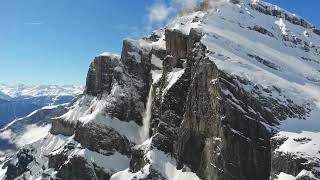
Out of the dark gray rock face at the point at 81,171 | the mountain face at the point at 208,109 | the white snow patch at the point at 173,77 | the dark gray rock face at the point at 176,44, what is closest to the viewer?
the mountain face at the point at 208,109

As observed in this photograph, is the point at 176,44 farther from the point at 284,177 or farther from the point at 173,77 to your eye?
the point at 284,177

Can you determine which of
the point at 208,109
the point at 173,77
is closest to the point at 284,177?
the point at 208,109

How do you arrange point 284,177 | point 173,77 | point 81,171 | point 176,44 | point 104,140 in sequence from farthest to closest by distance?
point 104,140 < point 81,171 < point 176,44 < point 173,77 < point 284,177

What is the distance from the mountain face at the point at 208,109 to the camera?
122m

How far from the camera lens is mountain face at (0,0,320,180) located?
122m

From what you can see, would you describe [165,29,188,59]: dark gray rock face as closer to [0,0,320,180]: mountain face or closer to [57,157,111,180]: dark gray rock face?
[0,0,320,180]: mountain face

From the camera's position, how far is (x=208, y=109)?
134250 millimetres

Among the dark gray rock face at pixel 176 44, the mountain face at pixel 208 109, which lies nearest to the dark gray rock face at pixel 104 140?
the mountain face at pixel 208 109

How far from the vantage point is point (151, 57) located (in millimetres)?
187375

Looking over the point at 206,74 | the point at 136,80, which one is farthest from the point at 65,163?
the point at 206,74

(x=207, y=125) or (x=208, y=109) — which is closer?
(x=208, y=109)

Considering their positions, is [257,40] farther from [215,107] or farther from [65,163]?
[65,163]

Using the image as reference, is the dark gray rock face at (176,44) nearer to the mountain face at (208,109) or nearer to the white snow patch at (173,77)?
the mountain face at (208,109)

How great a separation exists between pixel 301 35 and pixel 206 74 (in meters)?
73.8
